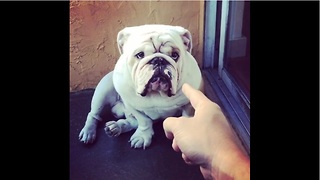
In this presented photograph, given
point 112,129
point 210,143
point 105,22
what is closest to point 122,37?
point 105,22

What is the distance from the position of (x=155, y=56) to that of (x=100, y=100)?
196 millimetres

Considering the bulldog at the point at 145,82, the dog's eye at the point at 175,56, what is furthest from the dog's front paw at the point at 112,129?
the dog's eye at the point at 175,56

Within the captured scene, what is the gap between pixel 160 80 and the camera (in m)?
0.77

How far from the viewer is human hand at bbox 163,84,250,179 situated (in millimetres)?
564

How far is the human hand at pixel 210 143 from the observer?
564 millimetres

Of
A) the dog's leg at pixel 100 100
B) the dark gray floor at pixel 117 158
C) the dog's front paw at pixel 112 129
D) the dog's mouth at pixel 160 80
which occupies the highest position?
the dog's mouth at pixel 160 80

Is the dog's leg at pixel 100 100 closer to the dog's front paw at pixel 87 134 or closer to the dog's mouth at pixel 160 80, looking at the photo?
the dog's front paw at pixel 87 134

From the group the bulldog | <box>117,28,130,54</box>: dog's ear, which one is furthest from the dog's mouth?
<box>117,28,130,54</box>: dog's ear

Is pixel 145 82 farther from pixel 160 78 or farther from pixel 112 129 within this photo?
pixel 112 129

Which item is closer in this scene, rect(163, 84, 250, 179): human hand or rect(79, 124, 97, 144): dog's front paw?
rect(163, 84, 250, 179): human hand

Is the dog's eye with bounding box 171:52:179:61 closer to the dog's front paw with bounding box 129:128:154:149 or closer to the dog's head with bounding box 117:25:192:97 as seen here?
the dog's head with bounding box 117:25:192:97

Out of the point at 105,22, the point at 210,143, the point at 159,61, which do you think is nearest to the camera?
the point at 210,143

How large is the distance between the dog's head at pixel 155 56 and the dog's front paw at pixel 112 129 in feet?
0.34

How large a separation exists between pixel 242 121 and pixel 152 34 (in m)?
0.26
